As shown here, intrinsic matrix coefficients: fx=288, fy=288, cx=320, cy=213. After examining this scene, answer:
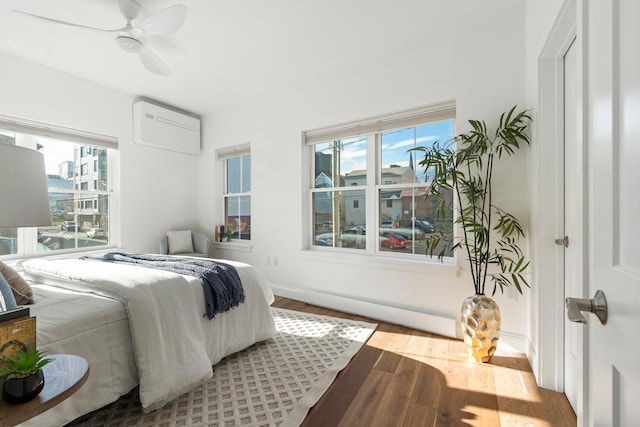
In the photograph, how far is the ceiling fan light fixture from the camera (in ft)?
7.22

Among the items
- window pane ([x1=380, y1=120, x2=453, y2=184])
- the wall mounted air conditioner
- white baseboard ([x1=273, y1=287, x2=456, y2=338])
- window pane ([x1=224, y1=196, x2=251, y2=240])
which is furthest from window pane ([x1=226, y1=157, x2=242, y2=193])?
window pane ([x1=380, y1=120, x2=453, y2=184])

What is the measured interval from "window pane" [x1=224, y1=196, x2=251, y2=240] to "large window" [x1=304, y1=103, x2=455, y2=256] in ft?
3.94

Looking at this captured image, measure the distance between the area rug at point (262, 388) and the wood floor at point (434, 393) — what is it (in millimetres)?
112

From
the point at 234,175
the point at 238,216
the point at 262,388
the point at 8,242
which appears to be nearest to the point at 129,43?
the point at 234,175

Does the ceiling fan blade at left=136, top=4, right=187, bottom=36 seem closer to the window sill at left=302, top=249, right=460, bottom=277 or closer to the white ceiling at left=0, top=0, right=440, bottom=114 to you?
the white ceiling at left=0, top=0, right=440, bottom=114

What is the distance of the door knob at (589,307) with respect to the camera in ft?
2.06

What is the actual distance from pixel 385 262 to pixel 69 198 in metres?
3.65

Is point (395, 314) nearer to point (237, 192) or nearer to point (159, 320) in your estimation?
point (159, 320)

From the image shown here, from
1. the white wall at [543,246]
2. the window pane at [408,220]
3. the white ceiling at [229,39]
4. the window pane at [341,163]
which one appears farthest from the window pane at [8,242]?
the white wall at [543,246]

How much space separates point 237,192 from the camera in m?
4.38

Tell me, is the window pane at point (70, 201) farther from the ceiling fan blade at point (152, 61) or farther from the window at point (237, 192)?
the ceiling fan blade at point (152, 61)

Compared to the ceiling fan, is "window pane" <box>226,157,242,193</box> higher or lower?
lower

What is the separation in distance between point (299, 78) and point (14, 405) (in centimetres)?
340

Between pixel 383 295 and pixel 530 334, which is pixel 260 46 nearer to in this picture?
pixel 383 295
